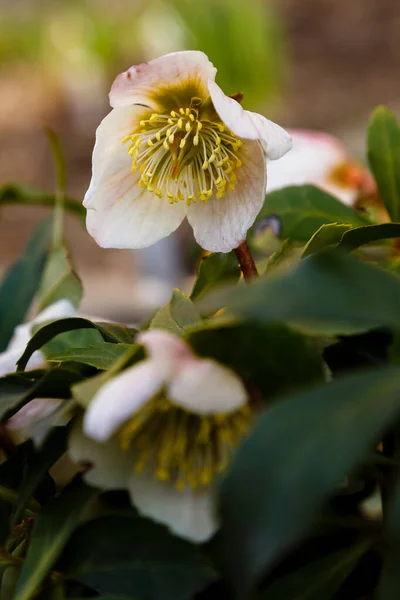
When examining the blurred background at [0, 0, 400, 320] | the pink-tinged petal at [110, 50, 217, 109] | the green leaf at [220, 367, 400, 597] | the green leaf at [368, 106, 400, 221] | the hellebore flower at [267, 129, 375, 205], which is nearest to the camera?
the green leaf at [220, 367, 400, 597]

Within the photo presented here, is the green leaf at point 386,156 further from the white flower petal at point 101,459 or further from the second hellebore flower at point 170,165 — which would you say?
the white flower petal at point 101,459

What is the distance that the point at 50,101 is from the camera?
3588 mm

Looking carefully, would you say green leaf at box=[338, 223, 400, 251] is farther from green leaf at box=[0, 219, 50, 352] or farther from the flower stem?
green leaf at box=[0, 219, 50, 352]

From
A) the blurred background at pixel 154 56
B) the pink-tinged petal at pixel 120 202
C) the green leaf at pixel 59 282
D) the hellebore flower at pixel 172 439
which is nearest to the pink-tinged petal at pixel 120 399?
the hellebore flower at pixel 172 439

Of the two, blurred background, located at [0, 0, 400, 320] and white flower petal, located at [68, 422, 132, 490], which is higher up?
white flower petal, located at [68, 422, 132, 490]

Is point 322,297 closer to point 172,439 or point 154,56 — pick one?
point 172,439

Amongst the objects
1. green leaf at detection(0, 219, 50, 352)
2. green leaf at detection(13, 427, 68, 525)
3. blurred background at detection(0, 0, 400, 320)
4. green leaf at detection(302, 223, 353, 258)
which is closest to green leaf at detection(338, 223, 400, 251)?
green leaf at detection(302, 223, 353, 258)

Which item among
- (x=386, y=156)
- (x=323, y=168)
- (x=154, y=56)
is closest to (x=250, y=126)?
(x=386, y=156)

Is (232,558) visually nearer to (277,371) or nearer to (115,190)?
(277,371)

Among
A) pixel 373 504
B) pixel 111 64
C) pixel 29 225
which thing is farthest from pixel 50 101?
pixel 373 504

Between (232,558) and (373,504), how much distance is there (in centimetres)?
22

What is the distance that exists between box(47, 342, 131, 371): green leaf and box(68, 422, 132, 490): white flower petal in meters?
0.02

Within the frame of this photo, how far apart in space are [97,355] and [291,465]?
9 cm

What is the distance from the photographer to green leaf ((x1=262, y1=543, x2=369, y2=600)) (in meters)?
0.22
